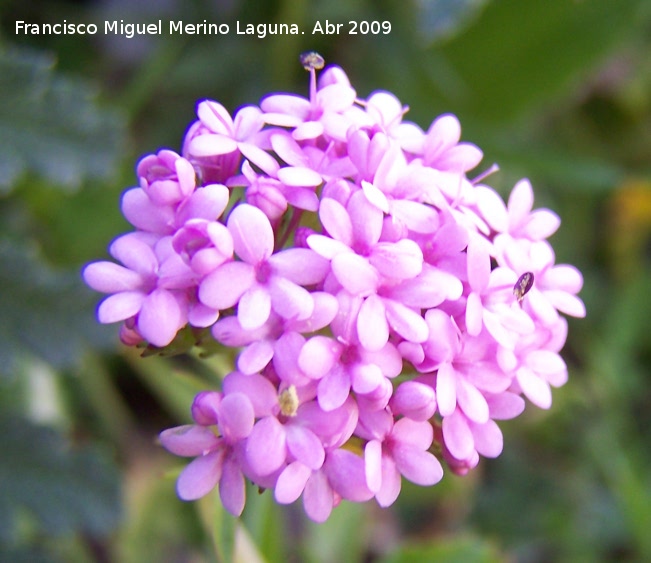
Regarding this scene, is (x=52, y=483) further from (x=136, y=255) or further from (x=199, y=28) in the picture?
(x=199, y=28)

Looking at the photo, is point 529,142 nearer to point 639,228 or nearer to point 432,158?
point 639,228

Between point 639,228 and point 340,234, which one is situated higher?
point 639,228

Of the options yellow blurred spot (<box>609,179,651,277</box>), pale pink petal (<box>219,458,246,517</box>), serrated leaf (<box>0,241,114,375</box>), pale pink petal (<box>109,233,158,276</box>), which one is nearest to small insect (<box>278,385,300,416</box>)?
pale pink petal (<box>219,458,246,517</box>)

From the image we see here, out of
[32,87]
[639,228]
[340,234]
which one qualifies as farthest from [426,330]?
[639,228]

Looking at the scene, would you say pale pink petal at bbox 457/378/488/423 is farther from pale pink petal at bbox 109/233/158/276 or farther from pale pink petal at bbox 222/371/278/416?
pale pink petal at bbox 109/233/158/276

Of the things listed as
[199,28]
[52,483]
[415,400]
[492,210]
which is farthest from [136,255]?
[199,28]

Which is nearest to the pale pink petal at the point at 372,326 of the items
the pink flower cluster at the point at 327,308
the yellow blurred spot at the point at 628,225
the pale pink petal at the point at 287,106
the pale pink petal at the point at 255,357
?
the pink flower cluster at the point at 327,308
